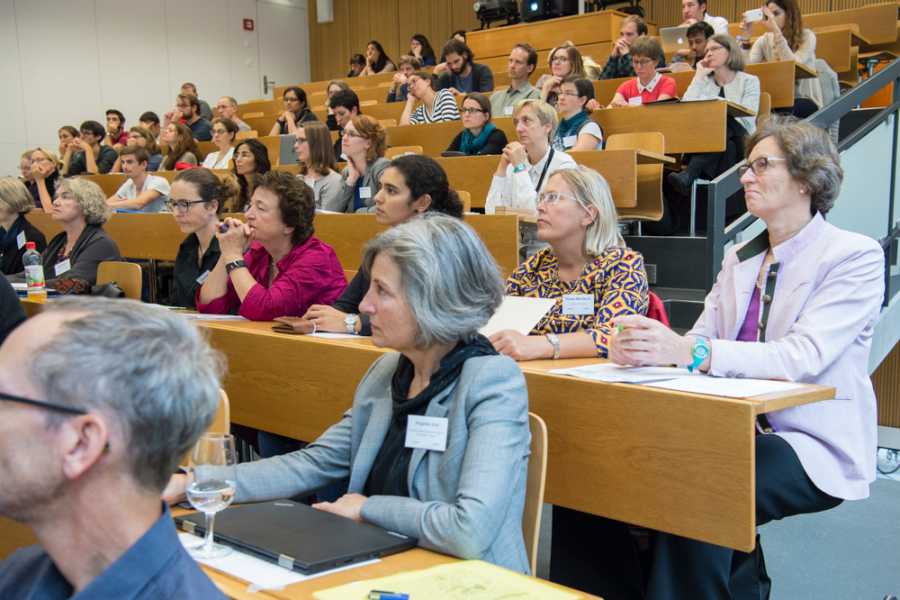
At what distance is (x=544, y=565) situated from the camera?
10.2 ft

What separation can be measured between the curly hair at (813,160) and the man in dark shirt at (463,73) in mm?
5445

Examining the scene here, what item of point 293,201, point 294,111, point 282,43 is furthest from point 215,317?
→ point 282,43

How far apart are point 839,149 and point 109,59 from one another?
10.5 meters

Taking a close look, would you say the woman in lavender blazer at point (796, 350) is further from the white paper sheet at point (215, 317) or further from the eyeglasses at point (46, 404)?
the white paper sheet at point (215, 317)

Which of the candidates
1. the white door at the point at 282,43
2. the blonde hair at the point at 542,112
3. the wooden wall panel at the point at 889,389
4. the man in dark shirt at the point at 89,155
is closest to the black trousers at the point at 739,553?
the blonde hair at the point at 542,112

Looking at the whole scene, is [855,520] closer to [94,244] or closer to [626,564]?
[626,564]

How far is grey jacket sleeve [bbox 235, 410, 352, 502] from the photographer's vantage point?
1791mm

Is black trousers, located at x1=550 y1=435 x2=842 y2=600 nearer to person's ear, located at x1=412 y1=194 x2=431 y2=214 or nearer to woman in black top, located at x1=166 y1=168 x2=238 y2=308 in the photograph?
person's ear, located at x1=412 y1=194 x2=431 y2=214

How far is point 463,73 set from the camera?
300 inches

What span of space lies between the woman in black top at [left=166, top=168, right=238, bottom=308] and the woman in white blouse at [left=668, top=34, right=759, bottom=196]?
254 cm

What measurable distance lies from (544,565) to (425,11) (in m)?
11.3

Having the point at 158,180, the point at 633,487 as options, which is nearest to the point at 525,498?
the point at 633,487

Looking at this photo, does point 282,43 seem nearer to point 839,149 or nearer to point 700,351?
point 839,149

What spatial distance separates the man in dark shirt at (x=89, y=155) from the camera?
9.20m
